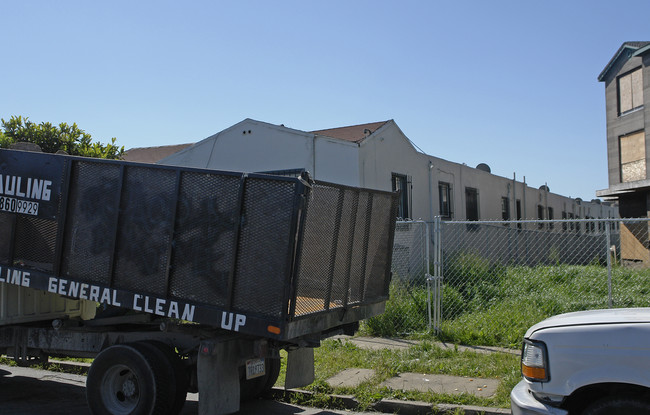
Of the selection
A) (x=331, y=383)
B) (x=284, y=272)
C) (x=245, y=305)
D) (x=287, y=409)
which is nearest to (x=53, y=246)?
(x=245, y=305)

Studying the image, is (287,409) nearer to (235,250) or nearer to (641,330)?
(235,250)

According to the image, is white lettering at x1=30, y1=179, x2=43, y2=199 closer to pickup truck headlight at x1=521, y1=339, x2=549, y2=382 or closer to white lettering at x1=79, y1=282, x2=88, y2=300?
white lettering at x1=79, y1=282, x2=88, y2=300

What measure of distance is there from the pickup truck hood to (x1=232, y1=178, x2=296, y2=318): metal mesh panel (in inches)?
83.7

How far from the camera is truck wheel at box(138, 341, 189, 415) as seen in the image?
18.2 feet

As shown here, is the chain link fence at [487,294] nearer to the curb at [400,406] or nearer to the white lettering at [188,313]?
the curb at [400,406]

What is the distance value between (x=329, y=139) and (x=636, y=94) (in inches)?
769

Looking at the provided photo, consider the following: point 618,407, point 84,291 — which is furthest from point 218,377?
point 618,407

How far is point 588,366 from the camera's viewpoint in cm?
409

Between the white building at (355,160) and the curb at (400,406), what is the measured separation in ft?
26.4

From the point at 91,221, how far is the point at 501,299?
7955 mm

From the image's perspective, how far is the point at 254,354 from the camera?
18.1ft

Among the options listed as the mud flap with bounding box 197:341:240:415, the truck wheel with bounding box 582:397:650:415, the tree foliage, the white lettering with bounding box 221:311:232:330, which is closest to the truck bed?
the white lettering with bounding box 221:311:232:330

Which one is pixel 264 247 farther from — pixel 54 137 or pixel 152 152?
pixel 152 152

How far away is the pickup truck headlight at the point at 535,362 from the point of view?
14.1 feet
